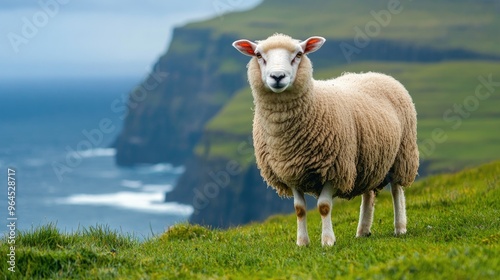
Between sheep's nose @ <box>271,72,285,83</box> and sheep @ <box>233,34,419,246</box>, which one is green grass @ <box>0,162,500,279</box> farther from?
sheep's nose @ <box>271,72,285,83</box>

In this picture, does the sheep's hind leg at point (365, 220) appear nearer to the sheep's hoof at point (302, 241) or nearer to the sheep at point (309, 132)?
the sheep at point (309, 132)

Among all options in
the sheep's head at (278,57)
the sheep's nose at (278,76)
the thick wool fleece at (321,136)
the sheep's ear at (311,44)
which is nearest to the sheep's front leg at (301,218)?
the thick wool fleece at (321,136)

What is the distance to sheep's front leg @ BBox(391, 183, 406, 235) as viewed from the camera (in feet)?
44.8

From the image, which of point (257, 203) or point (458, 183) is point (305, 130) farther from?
point (257, 203)

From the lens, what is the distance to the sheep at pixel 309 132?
1202 cm

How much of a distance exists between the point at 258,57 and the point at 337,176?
2.16 meters

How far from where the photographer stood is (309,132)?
12.2 metres

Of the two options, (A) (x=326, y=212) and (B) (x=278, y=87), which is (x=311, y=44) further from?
(A) (x=326, y=212)

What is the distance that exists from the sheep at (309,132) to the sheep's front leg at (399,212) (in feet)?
2.52

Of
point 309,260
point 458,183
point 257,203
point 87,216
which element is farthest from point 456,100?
point 309,260

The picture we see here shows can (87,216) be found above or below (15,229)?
below

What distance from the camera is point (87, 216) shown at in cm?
19325

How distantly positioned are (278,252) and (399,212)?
129 inches

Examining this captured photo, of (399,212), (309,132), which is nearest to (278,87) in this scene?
(309,132)
